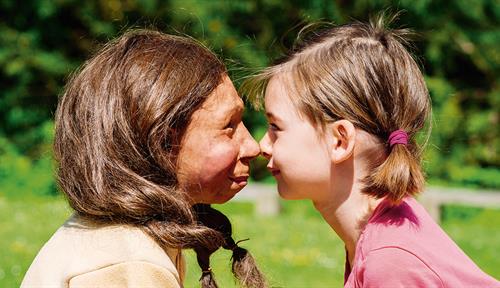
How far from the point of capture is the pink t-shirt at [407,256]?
2910 millimetres

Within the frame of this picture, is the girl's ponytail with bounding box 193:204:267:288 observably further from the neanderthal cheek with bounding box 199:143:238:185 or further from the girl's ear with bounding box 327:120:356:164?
the girl's ear with bounding box 327:120:356:164

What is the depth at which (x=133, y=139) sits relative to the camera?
296 centimetres

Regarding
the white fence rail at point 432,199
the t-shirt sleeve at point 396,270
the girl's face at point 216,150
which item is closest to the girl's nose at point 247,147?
the girl's face at point 216,150

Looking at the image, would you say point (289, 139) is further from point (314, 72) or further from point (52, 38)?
point (52, 38)

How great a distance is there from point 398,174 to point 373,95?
33cm

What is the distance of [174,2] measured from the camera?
1502cm

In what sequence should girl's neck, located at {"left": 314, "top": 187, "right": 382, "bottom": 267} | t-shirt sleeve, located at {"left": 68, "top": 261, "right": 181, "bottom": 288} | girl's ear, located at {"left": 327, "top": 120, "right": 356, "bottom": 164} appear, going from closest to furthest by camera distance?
1. t-shirt sleeve, located at {"left": 68, "top": 261, "right": 181, "bottom": 288}
2. girl's ear, located at {"left": 327, "top": 120, "right": 356, "bottom": 164}
3. girl's neck, located at {"left": 314, "top": 187, "right": 382, "bottom": 267}

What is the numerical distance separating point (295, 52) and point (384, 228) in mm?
851

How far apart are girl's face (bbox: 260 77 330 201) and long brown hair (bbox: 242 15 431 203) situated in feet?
0.16

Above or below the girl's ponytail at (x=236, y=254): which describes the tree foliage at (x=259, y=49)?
below

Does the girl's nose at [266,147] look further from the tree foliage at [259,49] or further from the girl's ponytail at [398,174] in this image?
the tree foliage at [259,49]

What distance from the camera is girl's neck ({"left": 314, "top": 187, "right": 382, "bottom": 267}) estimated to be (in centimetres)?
332

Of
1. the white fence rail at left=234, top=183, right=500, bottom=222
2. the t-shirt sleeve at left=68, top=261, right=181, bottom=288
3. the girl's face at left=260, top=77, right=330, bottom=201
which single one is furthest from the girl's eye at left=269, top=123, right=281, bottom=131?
the white fence rail at left=234, top=183, right=500, bottom=222

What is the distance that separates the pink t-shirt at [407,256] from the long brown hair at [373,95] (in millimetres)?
102
